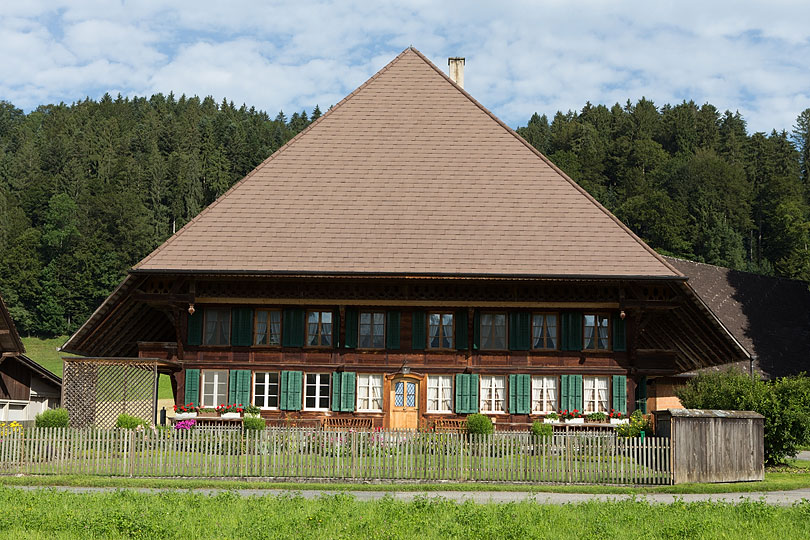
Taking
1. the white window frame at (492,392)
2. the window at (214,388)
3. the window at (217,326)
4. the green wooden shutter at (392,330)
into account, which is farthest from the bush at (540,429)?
the window at (217,326)

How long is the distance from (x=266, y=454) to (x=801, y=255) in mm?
81005

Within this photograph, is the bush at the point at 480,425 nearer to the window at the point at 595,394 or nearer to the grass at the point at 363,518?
the window at the point at 595,394

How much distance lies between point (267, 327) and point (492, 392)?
7520mm

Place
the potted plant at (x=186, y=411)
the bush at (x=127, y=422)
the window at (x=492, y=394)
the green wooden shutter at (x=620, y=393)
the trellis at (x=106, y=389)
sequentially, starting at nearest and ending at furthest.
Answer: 1. the bush at (x=127, y=422)
2. the trellis at (x=106, y=389)
3. the potted plant at (x=186, y=411)
4. the green wooden shutter at (x=620, y=393)
5. the window at (x=492, y=394)

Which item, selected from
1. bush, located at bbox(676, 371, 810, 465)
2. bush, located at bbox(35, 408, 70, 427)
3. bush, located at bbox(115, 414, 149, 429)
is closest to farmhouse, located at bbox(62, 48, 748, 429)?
bush, located at bbox(115, 414, 149, 429)

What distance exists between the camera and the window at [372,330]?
31.9 meters

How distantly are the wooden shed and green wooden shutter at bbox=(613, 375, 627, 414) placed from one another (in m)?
9.17

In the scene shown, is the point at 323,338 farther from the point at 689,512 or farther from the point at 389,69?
the point at 689,512

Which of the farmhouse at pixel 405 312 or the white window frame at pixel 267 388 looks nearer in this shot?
the farmhouse at pixel 405 312

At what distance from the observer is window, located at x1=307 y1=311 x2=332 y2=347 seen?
105 ft

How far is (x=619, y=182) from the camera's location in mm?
118875

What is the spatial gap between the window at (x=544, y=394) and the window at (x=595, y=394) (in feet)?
3.19

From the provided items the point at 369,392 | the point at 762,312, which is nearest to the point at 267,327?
the point at 369,392

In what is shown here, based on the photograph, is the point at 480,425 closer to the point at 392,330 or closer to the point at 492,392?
the point at 492,392
